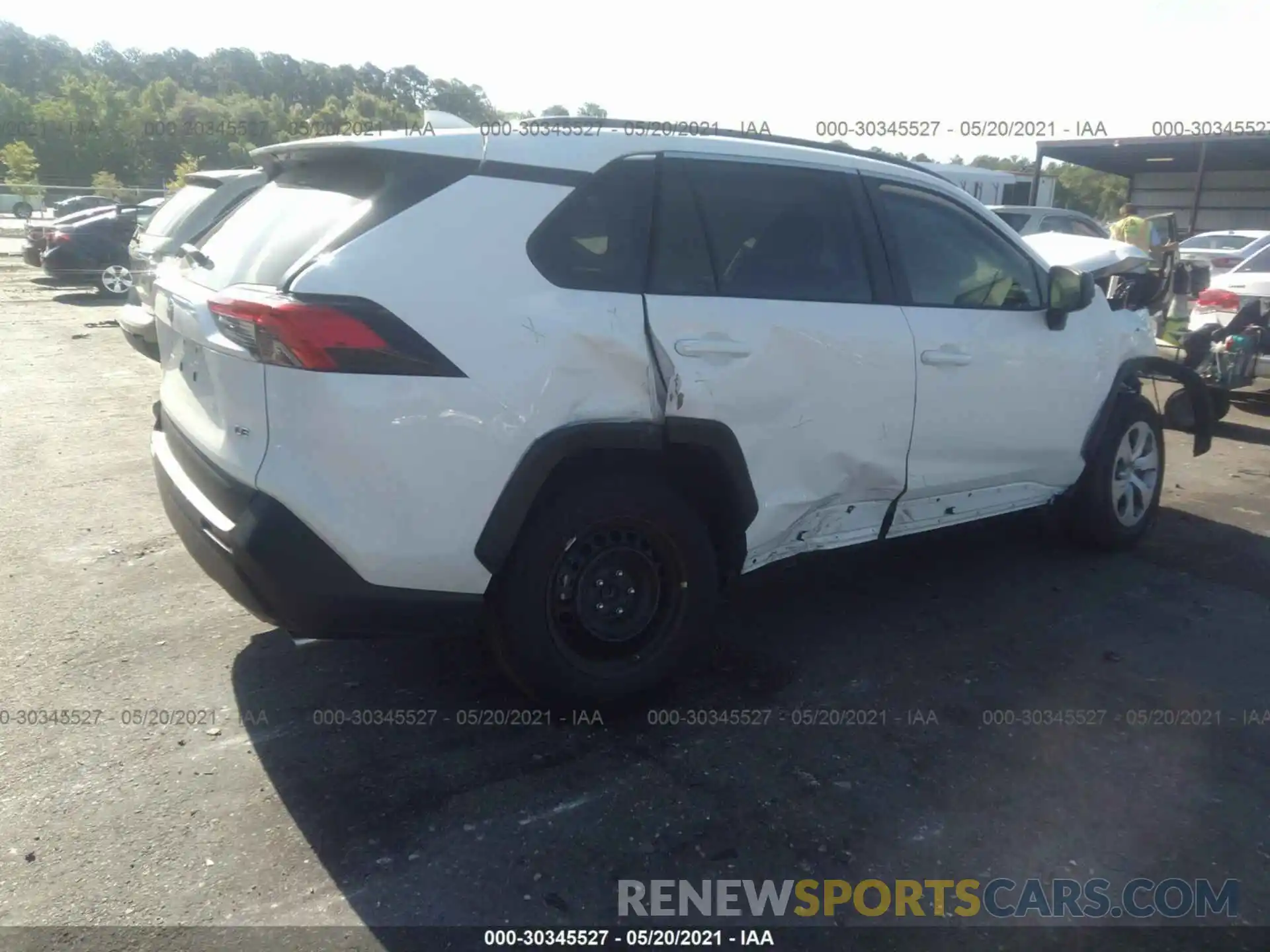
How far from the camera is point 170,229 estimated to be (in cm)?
979

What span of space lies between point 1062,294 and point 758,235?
1.72 metres

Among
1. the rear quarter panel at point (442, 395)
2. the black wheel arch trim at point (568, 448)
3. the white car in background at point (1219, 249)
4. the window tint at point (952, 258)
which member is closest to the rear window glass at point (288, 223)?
the rear quarter panel at point (442, 395)

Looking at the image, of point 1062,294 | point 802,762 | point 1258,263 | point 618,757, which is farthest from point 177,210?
point 1258,263

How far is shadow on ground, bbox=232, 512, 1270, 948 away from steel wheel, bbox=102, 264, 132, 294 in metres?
15.3

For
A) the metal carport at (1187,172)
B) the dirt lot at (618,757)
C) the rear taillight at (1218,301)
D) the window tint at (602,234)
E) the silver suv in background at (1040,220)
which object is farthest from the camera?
the metal carport at (1187,172)

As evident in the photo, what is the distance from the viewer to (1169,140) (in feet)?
85.6

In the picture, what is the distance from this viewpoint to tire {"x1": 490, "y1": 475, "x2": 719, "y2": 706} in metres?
3.31

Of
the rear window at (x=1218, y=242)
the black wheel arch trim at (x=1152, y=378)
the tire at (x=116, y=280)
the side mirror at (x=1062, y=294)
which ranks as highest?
the side mirror at (x=1062, y=294)

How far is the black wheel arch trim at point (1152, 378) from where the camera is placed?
5.14m

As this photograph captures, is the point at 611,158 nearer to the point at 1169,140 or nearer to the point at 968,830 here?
the point at 968,830

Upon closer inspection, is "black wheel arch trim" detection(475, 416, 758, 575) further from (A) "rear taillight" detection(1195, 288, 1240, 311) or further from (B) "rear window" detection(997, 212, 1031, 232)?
(B) "rear window" detection(997, 212, 1031, 232)

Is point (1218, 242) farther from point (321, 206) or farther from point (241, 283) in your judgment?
point (241, 283)

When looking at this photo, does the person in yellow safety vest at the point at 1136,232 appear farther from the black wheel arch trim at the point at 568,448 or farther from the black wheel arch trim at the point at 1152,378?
the black wheel arch trim at the point at 568,448

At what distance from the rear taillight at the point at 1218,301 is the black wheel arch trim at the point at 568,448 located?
7.55m
